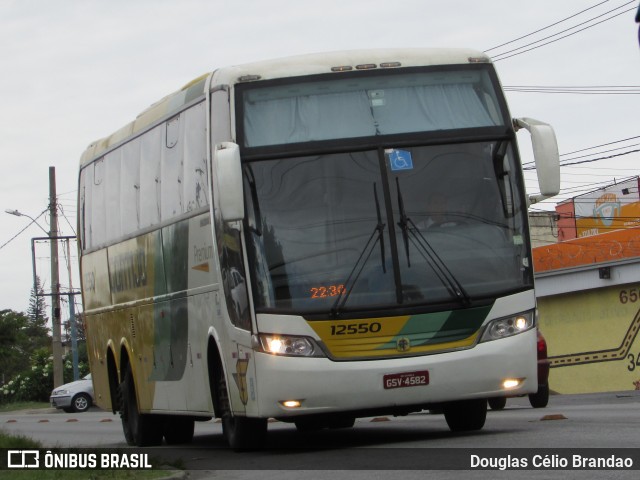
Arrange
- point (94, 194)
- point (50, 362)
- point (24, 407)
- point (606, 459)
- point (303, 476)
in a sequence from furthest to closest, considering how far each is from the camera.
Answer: point (50, 362), point (24, 407), point (94, 194), point (303, 476), point (606, 459)

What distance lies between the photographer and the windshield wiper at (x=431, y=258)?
1255cm

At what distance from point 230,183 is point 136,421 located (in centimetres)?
668

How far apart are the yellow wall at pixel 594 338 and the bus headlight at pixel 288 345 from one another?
2479 centimetres

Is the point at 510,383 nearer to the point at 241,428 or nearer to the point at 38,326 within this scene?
the point at 241,428

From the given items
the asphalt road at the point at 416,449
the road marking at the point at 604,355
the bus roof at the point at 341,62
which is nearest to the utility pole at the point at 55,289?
the road marking at the point at 604,355

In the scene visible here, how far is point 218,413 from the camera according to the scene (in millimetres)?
14242

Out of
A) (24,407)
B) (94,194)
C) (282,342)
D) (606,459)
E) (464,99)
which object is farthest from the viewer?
(24,407)

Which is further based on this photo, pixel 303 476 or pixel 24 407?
pixel 24 407

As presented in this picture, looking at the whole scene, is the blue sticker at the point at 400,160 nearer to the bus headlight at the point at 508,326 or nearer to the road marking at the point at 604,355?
the bus headlight at the point at 508,326

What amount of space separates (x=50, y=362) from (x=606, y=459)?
50069mm

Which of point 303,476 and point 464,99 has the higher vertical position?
point 464,99

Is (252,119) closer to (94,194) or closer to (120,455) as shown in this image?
(120,455)

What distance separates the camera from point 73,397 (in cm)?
4628

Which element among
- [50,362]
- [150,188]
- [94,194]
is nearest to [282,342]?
[150,188]
